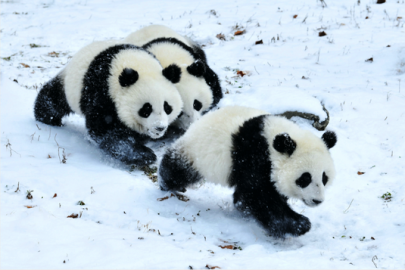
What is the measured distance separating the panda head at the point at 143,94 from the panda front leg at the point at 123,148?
0.25m

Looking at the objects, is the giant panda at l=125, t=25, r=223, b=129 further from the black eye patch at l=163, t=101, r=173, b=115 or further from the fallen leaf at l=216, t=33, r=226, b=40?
the fallen leaf at l=216, t=33, r=226, b=40

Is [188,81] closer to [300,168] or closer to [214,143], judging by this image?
[214,143]

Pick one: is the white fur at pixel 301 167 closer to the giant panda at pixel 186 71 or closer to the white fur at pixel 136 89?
the white fur at pixel 136 89

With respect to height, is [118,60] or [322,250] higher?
[118,60]

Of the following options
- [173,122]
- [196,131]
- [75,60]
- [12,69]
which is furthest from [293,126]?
[12,69]

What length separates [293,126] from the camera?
5.20 metres

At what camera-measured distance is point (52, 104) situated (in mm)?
7820

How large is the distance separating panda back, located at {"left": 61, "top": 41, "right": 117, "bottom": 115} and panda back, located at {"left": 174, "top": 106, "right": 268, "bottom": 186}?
8.02 feet

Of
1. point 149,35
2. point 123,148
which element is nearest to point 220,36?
point 149,35

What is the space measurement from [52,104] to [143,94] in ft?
8.30

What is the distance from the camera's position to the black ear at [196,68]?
7.44 m

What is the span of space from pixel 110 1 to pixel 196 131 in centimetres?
1510

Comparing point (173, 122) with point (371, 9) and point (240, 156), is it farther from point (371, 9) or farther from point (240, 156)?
point (371, 9)

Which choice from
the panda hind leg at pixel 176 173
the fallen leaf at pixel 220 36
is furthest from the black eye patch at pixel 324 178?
the fallen leaf at pixel 220 36
